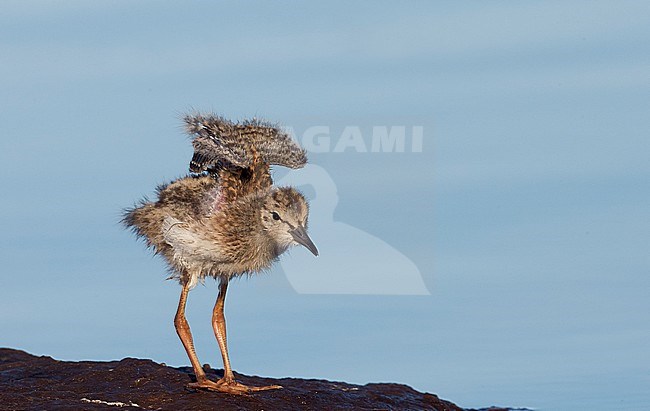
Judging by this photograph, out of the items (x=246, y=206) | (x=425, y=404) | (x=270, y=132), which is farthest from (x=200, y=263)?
(x=425, y=404)

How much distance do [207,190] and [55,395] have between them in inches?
103

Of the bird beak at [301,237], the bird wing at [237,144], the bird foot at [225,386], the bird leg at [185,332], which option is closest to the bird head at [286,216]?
the bird beak at [301,237]

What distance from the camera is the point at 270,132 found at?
43.0 feet

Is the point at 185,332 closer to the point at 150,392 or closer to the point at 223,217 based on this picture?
the point at 150,392

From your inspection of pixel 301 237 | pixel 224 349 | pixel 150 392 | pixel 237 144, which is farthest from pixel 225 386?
pixel 237 144

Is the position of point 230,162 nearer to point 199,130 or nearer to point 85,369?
point 199,130

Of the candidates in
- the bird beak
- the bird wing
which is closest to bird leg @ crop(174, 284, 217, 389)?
the bird beak

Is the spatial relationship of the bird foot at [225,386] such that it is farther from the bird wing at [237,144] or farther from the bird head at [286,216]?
the bird wing at [237,144]

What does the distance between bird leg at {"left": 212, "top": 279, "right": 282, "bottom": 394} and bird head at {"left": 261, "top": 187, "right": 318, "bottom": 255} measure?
0.88 metres

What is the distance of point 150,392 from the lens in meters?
12.4

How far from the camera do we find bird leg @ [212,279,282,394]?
12508 millimetres

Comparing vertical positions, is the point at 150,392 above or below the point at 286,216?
below

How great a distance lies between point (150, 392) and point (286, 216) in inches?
90.0

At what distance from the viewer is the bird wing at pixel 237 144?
1269cm
